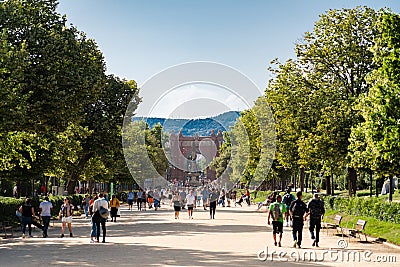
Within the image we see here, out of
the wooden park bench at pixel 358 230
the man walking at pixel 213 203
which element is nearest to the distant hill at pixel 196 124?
the man walking at pixel 213 203

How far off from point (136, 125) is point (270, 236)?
40198 millimetres

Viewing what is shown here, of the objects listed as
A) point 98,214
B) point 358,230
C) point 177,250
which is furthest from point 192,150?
point 177,250

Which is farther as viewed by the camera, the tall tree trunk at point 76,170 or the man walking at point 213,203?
the tall tree trunk at point 76,170

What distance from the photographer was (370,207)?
1094 inches

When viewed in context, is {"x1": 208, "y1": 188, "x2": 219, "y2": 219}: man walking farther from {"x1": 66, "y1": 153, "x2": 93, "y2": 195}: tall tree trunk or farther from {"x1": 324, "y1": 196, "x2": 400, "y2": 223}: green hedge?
{"x1": 66, "y1": 153, "x2": 93, "y2": 195}: tall tree trunk

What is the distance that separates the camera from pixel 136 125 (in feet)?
206

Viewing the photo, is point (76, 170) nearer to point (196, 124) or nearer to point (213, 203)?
point (196, 124)

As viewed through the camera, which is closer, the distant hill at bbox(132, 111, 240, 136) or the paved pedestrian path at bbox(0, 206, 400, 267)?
the paved pedestrian path at bbox(0, 206, 400, 267)

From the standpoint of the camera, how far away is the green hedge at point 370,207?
80.6 feet

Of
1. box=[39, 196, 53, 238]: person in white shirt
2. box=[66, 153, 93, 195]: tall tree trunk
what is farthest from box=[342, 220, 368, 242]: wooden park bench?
box=[66, 153, 93, 195]: tall tree trunk

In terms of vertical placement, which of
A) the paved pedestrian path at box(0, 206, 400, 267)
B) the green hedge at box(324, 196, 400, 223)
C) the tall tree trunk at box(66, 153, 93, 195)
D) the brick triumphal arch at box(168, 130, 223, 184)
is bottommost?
the paved pedestrian path at box(0, 206, 400, 267)

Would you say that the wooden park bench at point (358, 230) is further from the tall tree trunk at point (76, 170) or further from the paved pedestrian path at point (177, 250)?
the tall tree trunk at point (76, 170)

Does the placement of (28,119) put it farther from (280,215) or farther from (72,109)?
(280,215)

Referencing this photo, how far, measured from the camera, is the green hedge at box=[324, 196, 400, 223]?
80.6ft
